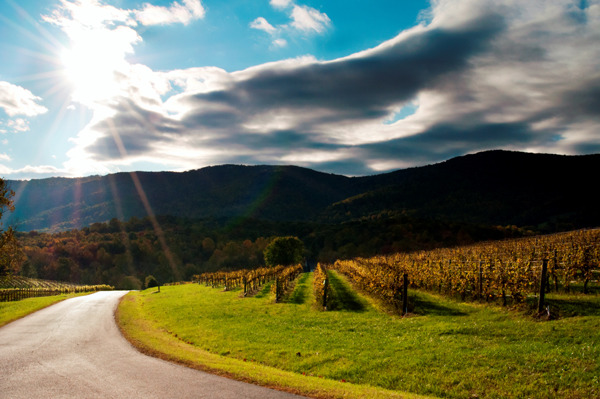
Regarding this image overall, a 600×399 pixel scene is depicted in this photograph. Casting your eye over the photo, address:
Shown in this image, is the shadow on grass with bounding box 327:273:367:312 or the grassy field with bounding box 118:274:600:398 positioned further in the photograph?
the shadow on grass with bounding box 327:273:367:312

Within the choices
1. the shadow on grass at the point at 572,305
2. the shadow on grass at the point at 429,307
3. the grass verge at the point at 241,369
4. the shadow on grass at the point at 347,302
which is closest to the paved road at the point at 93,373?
the grass verge at the point at 241,369

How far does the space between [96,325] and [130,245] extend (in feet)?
557

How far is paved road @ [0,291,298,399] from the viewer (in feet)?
29.8

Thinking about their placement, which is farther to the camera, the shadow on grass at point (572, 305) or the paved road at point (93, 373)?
the shadow on grass at point (572, 305)

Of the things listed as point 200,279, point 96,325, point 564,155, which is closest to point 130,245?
→ point 200,279

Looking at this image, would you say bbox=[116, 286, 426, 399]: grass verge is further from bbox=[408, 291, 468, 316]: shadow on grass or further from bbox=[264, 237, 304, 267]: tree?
bbox=[264, 237, 304, 267]: tree

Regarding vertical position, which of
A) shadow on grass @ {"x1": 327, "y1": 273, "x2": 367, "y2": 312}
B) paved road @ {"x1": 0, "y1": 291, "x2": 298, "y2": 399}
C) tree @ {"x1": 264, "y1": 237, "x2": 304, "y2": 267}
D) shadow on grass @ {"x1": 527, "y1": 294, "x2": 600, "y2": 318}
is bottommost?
tree @ {"x1": 264, "y1": 237, "x2": 304, "y2": 267}

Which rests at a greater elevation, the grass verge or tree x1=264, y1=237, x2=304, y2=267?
the grass verge

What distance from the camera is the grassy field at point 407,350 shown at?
357 inches

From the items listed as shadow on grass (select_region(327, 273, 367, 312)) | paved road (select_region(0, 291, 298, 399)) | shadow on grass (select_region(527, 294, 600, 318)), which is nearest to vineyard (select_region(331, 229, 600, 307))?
shadow on grass (select_region(527, 294, 600, 318))

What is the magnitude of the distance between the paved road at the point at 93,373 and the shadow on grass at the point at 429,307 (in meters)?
11.3

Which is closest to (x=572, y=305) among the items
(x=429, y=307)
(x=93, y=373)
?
(x=429, y=307)

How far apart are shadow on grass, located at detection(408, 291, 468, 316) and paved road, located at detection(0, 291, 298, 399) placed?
11.3m

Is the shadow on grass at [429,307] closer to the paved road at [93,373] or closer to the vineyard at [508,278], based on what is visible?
the vineyard at [508,278]
